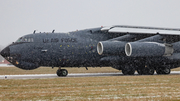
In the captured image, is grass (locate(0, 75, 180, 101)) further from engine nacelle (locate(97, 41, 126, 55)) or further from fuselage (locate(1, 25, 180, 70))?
fuselage (locate(1, 25, 180, 70))

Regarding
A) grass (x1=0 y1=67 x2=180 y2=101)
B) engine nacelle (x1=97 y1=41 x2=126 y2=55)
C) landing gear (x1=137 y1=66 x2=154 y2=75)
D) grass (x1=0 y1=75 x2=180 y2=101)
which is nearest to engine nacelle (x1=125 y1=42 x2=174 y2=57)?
engine nacelle (x1=97 y1=41 x2=126 y2=55)

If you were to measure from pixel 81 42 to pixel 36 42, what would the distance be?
3562 mm

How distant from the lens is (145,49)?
2075cm

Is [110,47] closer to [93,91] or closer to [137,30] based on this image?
[137,30]

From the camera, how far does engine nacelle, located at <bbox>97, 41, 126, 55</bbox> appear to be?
20.9 m

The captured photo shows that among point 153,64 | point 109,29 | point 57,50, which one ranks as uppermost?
point 109,29

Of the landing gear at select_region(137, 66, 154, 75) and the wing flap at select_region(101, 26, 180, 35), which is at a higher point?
the wing flap at select_region(101, 26, 180, 35)

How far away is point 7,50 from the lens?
2095 cm

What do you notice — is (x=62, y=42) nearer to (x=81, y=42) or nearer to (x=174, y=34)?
(x=81, y=42)

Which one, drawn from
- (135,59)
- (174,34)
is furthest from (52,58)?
(174,34)

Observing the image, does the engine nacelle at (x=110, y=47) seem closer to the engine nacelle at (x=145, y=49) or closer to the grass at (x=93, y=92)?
the engine nacelle at (x=145, y=49)

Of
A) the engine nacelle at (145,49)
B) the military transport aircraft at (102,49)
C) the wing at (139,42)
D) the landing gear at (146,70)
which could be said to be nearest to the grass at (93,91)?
the engine nacelle at (145,49)

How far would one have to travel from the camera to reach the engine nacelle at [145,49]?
67.4 ft

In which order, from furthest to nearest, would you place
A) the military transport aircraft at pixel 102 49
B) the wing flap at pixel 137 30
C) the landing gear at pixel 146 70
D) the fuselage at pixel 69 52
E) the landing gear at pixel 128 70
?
the landing gear at pixel 146 70 < the landing gear at pixel 128 70 < the wing flap at pixel 137 30 < the fuselage at pixel 69 52 < the military transport aircraft at pixel 102 49
